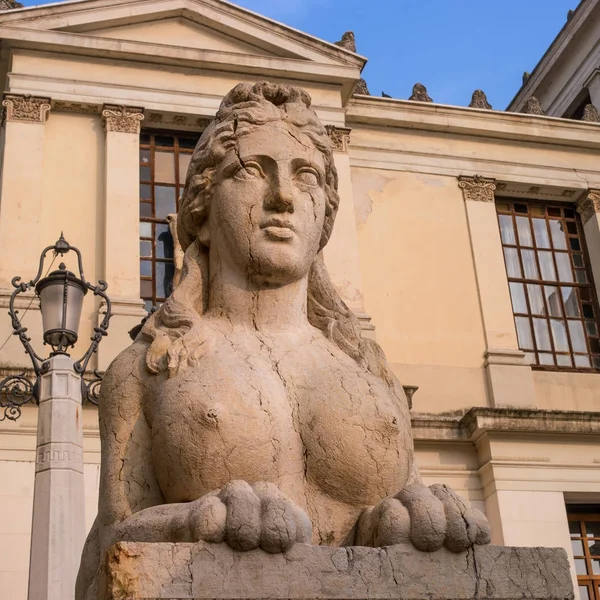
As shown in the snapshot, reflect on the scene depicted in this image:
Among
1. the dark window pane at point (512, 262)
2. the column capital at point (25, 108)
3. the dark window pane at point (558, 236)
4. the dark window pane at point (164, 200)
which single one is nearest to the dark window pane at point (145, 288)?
the dark window pane at point (164, 200)

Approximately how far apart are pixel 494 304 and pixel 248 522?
17126 mm

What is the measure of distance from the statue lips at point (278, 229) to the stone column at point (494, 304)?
1487 cm

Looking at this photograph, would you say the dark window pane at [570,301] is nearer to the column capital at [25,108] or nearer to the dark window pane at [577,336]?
the dark window pane at [577,336]

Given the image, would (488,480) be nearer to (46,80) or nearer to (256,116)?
(46,80)

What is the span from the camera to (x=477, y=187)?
69.1 ft

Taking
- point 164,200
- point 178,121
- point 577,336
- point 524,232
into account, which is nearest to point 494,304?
point 577,336

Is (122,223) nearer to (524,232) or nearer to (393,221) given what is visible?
(393,221)

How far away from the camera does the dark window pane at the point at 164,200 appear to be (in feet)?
62.6

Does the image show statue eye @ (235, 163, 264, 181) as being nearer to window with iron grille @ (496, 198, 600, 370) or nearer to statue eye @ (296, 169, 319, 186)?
statue eye @ (296, 169, 319, 186)

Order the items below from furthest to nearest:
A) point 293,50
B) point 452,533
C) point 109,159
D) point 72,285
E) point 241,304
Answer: point 293,50
point 109,159
point 72,285
point 241,304
point 452,533

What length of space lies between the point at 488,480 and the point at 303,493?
14221 mm

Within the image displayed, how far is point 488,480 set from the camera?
17516 mm

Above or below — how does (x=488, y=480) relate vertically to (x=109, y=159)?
below

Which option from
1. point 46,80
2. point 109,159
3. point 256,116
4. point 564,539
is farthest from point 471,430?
point 256,116
